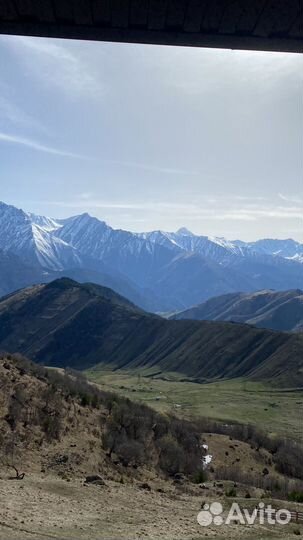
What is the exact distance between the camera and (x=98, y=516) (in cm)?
1583

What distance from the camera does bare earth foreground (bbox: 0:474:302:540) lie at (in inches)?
516

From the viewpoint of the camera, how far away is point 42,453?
93.6 ft

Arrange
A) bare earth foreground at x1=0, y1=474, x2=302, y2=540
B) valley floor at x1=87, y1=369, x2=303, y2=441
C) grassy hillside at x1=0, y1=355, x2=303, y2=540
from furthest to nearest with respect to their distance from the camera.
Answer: valley floor at x1=87, y1=369, x2=303, y2=441, grassy hillside at x1=0, y1=355, x2=303, y2=540, bare earth foreground at x1=0, y1=474, x2=302, y2=540

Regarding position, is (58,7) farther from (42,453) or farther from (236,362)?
(236,362)

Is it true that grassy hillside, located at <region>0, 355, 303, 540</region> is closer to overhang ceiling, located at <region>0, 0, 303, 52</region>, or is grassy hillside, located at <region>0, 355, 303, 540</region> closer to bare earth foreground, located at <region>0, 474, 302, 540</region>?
bare earth foreground, located at <region>0, 474, 302, 540</region>

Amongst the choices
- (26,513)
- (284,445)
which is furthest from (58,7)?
(284,445)

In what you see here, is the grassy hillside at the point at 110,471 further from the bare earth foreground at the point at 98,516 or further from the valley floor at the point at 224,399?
the valley floor at the point at 224,399

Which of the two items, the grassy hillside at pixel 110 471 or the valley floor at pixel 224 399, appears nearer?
the grassy hillside at pixel 110 471

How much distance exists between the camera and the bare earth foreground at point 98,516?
1312 cm

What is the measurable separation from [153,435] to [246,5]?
133ft

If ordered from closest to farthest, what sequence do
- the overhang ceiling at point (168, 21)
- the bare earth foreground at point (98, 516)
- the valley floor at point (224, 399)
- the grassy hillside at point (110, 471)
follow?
the overhang ceiling at point (168, 21) → the bare earth foreground at point (98, 516) → the grassy hillside at point (110, 471) → the valley floor at point (224, 399)

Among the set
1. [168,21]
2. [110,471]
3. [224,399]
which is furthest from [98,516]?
[224,399]

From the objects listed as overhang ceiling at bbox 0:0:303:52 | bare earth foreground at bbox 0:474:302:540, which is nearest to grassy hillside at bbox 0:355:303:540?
bare earth foreground at bbox 0:474:302:540

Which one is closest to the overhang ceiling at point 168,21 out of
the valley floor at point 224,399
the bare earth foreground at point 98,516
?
the bare earth foreground at point 98,516
